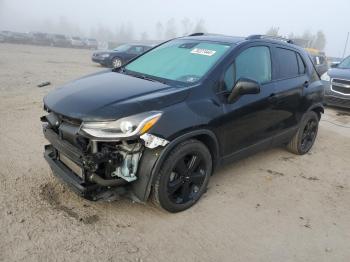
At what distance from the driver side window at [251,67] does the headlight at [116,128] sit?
126 cm

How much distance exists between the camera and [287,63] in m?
4.97

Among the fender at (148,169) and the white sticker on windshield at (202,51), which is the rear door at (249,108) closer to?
the white sticker on windshield at (202,51)

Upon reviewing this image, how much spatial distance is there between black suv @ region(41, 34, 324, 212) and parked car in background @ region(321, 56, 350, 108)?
17.6 ft

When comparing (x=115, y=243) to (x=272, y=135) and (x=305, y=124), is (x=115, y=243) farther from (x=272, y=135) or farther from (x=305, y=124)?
(x=305, y=124)

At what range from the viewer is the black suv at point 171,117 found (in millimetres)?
3096

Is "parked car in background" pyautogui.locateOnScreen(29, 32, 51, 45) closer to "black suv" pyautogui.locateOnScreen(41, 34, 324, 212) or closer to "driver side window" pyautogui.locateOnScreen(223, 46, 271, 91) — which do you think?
"black suv" pyautogui.locateOnScreen(41, 34, 324, 212)

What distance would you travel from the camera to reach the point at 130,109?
3.09 meters

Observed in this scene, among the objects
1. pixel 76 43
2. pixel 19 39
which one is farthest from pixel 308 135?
pixel 76 43

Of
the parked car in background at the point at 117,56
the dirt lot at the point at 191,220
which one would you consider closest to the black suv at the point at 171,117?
the dirt lot at the point at 191,220

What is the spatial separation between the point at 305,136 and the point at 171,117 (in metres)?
3.39

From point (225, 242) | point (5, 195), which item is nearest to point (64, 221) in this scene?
point (5, 195)

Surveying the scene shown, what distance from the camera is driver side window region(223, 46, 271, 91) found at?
12.8ft

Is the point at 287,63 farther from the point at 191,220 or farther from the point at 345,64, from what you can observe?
the point at 345,64

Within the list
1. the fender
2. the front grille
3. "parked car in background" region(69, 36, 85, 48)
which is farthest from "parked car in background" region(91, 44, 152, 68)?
"parked car in background" region(69, 36, 85, 48)
